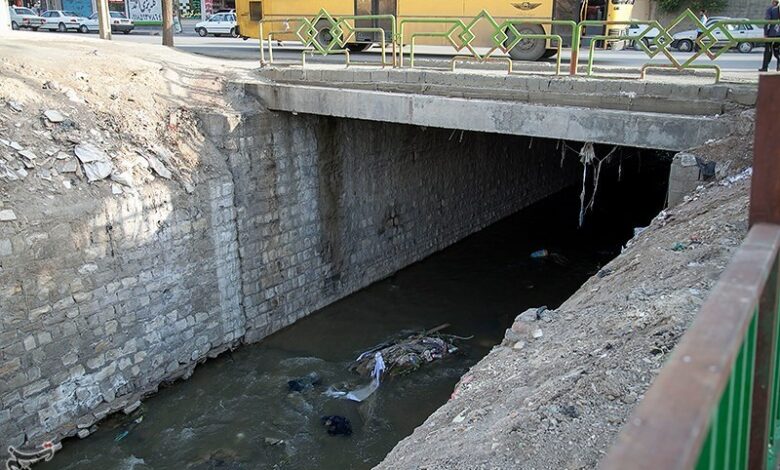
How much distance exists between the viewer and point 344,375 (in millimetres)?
11359

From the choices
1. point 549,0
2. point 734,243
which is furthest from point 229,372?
point 549,0

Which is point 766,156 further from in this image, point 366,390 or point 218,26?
point 218,26

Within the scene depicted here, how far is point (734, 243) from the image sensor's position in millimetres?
6297

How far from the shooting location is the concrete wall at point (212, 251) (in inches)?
347

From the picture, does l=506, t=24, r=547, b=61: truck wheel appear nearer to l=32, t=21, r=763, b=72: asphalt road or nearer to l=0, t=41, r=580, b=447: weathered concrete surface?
l=32, t=21, r=763, b=72: asphalt road

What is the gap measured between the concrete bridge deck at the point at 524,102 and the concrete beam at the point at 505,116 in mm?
14

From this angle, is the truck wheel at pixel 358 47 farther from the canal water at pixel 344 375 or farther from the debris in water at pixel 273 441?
the debris in water at pixel 273 441

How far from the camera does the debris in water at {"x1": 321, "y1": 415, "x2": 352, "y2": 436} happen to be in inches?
386

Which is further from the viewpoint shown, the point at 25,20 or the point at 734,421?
the point at 25,20

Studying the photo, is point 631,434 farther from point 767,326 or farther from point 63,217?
point 63,217

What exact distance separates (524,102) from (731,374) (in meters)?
9.49

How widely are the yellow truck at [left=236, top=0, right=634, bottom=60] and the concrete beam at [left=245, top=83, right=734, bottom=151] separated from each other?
3.04 m

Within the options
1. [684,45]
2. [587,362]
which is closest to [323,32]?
[684,45]

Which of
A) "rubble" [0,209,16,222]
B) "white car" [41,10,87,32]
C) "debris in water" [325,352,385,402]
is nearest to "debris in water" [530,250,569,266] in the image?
"debris in water" [325,352,385,402]
